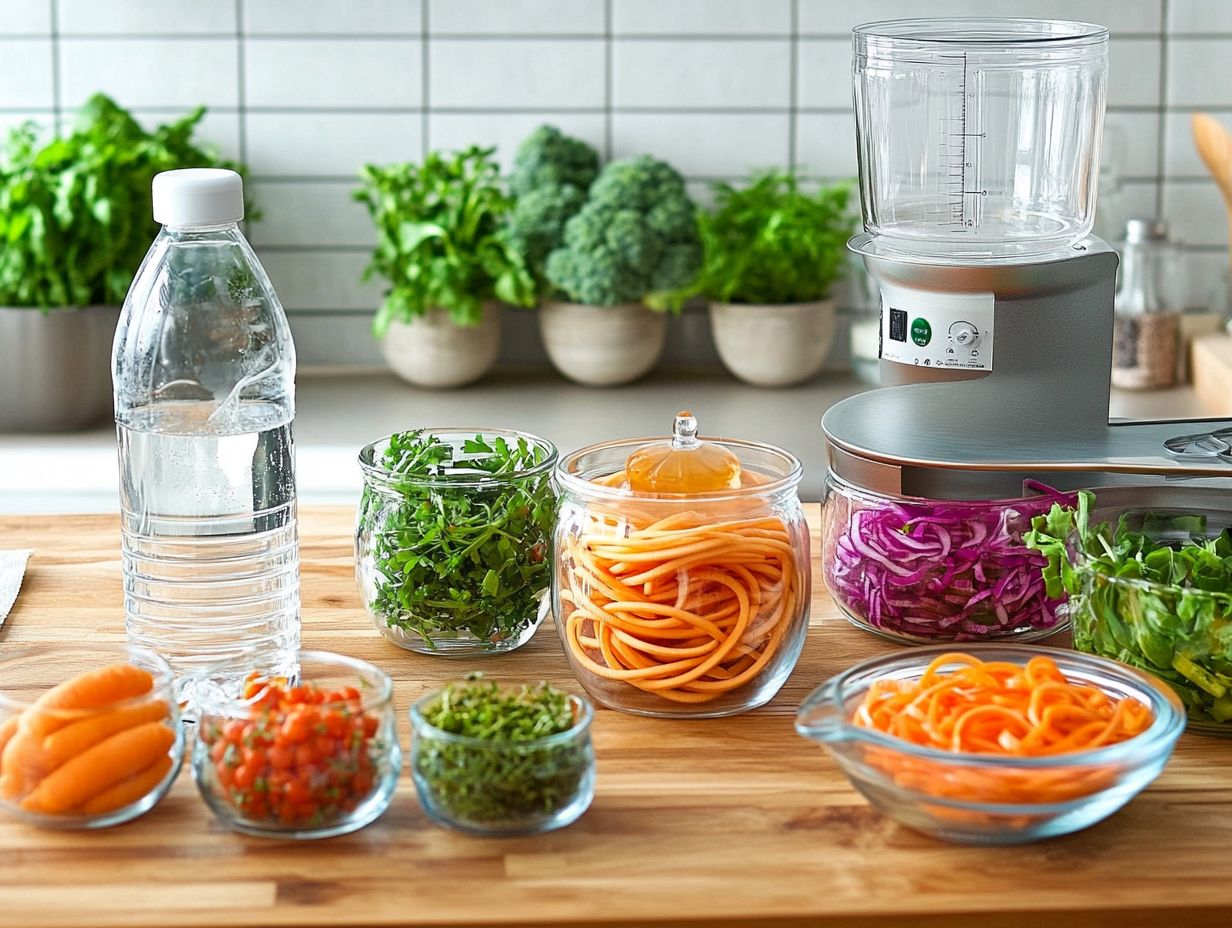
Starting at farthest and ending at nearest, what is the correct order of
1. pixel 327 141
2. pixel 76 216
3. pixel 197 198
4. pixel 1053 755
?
pixel 327 141, pixel 76 216, pixel 197 198, pixel 1053 755

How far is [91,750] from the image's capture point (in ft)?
2.92

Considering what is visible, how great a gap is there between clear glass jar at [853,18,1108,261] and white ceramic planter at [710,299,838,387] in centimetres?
86

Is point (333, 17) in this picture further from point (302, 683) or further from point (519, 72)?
point (302, 683)

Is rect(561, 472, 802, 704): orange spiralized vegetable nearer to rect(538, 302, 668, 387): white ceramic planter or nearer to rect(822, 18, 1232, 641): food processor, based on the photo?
rect(822, 18, 1232, 641): food processor

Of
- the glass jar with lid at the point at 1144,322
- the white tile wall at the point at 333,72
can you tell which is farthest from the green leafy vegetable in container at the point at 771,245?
the white tile wall at the point at 333,72

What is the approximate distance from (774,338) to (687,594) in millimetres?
1397

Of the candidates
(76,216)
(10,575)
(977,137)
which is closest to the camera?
(10,575)

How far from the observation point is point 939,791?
862mm

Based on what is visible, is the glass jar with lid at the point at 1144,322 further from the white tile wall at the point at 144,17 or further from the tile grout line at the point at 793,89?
the white tile wall at the point at 144,17

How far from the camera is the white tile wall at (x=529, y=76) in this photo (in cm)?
243

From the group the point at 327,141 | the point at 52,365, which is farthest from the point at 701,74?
the point at 52,365

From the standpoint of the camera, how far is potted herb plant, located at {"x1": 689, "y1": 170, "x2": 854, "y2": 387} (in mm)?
2312

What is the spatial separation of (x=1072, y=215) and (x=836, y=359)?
1281 millimetres

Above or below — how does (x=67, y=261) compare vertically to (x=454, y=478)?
above
